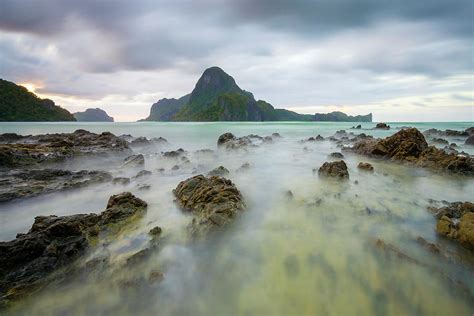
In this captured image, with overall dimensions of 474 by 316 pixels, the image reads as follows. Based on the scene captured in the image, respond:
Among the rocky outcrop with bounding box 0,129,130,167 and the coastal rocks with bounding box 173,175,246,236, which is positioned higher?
the rocky outcrop with bounding box 0,129,130,167

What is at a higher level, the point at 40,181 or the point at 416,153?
the point at 416,153

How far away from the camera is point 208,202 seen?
6582mm

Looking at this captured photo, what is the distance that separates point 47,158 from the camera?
44.9 ft

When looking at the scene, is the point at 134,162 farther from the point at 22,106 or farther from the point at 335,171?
the point at 22,106

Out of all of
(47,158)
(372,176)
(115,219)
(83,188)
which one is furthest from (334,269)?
(47,158)

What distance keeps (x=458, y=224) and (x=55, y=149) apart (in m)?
17.8

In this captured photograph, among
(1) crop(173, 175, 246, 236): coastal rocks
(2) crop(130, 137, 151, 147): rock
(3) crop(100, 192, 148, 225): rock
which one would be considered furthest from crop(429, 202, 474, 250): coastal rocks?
(2) crop(130, 137, 151, 147): rock

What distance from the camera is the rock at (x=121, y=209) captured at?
5961 millimetres

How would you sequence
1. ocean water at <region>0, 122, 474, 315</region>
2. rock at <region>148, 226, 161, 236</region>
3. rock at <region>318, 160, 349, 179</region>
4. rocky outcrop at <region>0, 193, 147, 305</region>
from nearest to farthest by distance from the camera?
ocean water at <region>0, 122, 474, 315</region> < rocky outcrop at <region>0, 193, 147, 305</region> < rock at <region>148, 226, 161, 236</region> < rock at <region>318, 160, 349, 179</region>

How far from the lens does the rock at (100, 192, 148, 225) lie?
5.96m

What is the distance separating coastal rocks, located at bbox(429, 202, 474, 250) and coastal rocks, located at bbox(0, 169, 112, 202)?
1031 centimetres

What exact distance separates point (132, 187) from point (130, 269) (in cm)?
549

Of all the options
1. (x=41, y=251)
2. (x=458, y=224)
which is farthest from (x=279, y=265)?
(x=41, y=251)

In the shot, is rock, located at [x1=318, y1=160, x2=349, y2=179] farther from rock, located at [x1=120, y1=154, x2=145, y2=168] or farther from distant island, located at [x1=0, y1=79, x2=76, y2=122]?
distant island, located at [x1=0, y1=79, x2=76, y2=122]
